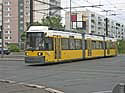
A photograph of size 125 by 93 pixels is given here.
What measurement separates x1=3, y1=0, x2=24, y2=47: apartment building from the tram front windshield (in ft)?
335

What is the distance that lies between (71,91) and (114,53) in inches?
1616

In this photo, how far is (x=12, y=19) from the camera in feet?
427

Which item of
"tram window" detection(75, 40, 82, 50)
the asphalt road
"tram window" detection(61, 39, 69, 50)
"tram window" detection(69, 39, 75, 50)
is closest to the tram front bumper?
"tram window" detection(61, 39, 69, 50)

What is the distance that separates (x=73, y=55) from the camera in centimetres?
3416

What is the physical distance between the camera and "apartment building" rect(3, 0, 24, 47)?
130m

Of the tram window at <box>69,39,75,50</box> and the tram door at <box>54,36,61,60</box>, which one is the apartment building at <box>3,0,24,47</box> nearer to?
the tram window at <box>69,39,75,50</box>

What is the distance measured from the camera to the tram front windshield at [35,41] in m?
28.5

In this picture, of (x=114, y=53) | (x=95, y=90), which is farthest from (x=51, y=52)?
(x=114, y=53)

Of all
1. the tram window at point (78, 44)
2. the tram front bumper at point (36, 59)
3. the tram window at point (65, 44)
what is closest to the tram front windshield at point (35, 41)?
the tram front bumper at point (36, 59)

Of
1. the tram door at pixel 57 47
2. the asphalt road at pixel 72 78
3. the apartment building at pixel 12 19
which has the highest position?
the apartment building at pixel 12 19

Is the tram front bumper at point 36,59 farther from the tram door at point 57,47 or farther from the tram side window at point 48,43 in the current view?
the tram door at point 57,47

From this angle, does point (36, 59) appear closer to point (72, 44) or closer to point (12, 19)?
point (72, 44)

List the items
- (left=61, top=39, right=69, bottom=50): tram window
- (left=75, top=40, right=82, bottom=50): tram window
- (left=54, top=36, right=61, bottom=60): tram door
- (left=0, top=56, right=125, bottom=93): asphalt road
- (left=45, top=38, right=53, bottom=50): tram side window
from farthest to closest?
(left=75, top=40, right=82, bottom=50): tram window
(left=61, top=39, right=69, bottom=50): tram window
(left=54, top=36, right=61, bottom=60): tram door
(left=45, top=38, right=53, bottom=50): tram side window
(left=0, top=56, right=125, bottom=93): asphalt road

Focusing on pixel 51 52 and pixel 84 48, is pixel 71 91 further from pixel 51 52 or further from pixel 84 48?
pixel 84 48
